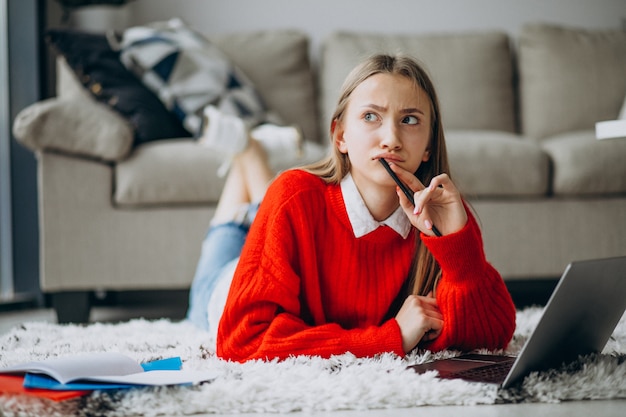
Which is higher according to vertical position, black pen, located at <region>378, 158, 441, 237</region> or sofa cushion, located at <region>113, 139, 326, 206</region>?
black pen, located at <region>378, 158, 441, 237</region>

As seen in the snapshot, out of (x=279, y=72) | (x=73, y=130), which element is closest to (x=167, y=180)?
(x=73, y=130)

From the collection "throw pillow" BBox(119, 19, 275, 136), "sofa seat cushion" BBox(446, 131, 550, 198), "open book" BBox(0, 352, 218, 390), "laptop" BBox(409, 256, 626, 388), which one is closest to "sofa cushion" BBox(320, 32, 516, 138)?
"throw pillow" BBox(119, 19, 275, 136)

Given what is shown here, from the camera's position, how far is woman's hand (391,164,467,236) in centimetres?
114

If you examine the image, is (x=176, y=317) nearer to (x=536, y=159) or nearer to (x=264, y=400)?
(x=536, y=159)

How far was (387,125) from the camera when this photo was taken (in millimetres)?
1194

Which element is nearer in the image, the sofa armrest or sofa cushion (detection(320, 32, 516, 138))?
the sofa armrest

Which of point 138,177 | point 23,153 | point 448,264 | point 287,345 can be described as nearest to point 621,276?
point 448,264

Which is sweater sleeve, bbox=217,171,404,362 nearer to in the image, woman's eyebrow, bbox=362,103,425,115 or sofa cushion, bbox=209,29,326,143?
woman's eyebrow, bbox=362,103,425,115

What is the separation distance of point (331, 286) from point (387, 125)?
11.5 inches

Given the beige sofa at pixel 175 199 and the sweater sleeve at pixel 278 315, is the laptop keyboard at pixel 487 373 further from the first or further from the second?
the beige sofa at pixel 175 199

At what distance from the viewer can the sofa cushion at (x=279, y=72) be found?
285 cm

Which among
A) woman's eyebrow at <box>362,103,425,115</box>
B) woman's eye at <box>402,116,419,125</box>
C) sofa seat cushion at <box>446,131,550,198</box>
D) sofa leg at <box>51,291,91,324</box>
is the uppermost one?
woman's eyebrow at <box>362,103,425,115</box>

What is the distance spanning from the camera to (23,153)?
2781 mm

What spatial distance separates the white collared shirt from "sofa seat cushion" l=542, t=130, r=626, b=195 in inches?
42.8
